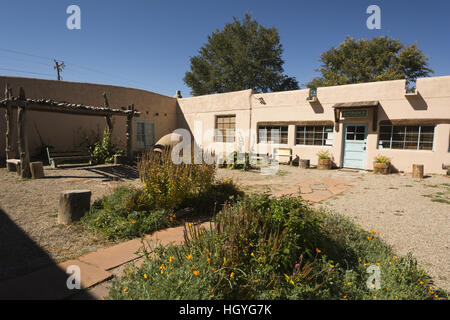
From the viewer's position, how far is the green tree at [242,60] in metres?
23.6

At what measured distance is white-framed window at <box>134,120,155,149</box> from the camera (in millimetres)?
12875

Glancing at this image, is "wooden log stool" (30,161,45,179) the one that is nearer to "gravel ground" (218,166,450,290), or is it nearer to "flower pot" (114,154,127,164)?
Result: "flower pot" (114,154,127,164)

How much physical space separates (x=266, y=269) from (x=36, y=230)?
3.22m

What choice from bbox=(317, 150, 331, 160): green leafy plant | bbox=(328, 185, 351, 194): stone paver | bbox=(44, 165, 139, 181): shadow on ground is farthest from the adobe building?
bbox=(328, 185, 351, 194): stone paver

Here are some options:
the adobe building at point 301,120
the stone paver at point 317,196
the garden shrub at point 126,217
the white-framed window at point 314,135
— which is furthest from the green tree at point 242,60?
the garden shrub at point 126,217

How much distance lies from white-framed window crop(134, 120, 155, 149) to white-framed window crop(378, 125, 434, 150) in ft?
34.9

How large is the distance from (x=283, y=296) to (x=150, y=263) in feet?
3.75

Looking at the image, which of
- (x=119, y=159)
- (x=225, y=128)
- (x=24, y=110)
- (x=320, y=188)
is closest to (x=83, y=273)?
(x=320, y=188)

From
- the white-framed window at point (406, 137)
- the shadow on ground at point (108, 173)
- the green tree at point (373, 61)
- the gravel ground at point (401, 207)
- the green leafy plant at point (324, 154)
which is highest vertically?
the green tree at point (373, 61)

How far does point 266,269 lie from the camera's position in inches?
80.6

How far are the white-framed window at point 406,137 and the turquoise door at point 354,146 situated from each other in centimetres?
57

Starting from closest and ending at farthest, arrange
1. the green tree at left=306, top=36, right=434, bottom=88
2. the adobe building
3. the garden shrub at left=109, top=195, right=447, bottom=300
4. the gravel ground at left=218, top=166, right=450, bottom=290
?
1. the garden shrub at left=109, top=195, right=447, bottom=300
2. the gravel ground at left=218, top=166, right=450, bottom=290
3. the adobe building
4. the green tree at left=306, top=36, right=434, bottom=88

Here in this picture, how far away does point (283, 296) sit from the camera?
1929 mm

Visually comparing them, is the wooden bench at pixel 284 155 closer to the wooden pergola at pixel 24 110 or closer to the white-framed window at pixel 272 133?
the white-framed window at pixel 272 133
